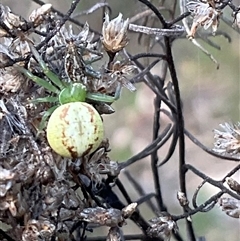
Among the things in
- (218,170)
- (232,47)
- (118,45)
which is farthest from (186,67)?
(118,45)

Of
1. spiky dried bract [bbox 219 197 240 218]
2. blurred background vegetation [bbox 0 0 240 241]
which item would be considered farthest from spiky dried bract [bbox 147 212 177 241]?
blurred background vegetation [bbox 0 0 240 241]

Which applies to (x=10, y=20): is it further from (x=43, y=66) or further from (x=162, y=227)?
(x=162, y=227)

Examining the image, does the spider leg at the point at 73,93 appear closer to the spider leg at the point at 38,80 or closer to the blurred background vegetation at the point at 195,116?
the spider leg at the point at 38,80

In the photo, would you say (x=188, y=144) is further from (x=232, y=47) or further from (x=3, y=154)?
(x=3, y=154)

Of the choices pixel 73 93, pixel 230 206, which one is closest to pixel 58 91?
pixel 73 93

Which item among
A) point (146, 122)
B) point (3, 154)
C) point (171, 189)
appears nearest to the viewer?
point (3, 154)

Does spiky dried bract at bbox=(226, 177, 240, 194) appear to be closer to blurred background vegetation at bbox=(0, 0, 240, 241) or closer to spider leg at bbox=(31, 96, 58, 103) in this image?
spider leg at bbox=(31, 96, 58, 103)

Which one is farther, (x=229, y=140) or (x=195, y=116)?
(x=195, y=116)

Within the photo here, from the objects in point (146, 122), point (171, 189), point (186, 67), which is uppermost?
point (186, 67)
